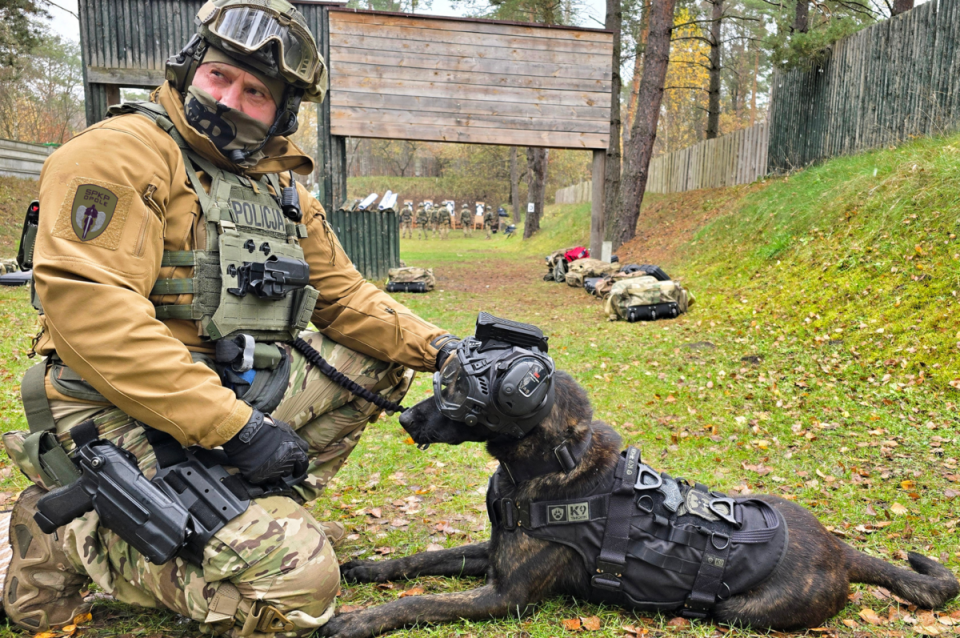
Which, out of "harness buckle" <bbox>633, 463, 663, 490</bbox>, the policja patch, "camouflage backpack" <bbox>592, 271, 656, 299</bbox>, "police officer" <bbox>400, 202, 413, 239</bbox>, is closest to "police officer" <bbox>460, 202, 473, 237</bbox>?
"police officer" <bbox>400, 202, 413, 239</bbox>

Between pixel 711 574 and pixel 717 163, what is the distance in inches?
673

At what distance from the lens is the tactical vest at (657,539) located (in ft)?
8.55

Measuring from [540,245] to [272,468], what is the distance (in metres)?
23.8

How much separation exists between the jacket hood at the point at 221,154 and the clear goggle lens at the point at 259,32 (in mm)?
344

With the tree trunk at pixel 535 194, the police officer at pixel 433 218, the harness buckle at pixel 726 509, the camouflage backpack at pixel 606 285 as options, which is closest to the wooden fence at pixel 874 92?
the camouflage backpack at pixel 606 285

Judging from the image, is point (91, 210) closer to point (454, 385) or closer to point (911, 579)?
point (454, 385)

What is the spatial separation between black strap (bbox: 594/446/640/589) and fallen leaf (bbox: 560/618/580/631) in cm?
20

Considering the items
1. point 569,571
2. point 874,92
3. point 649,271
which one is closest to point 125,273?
point 569,571

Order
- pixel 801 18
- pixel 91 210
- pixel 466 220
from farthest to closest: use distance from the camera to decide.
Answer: pixel 466 220
pixel 801 18
pixel 91 210

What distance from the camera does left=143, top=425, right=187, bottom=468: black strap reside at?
249 cm

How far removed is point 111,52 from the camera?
37.3 feet

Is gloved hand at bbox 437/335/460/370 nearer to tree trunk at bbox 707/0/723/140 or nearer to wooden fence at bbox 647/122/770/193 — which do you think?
wooden fence at bbox 647/122/770/193

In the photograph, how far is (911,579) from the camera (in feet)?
8.86

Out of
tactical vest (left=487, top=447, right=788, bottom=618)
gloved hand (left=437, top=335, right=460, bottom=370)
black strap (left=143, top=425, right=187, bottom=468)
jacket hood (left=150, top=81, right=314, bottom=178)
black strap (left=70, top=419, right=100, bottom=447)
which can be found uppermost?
jacket hood (left=150, top=81, right=314, bottom=178)
